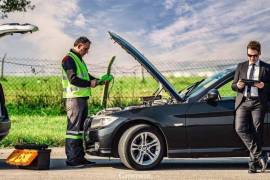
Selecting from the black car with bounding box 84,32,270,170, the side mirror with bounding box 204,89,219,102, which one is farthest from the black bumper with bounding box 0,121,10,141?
the side mirror with bounding box 204,89,219,102

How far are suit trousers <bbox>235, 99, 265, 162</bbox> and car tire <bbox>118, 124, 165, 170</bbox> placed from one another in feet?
3.66

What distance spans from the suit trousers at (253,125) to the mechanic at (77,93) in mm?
2096

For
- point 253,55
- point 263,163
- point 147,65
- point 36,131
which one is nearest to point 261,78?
point 253,55

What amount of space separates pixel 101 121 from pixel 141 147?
714 mm

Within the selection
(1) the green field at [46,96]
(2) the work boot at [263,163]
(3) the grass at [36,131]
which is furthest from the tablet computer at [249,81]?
(1) the green field at [46,96]

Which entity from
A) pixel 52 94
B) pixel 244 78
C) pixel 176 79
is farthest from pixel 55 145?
pixel 176 79

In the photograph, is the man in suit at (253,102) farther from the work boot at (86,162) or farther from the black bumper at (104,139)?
the work boot at (86,162)

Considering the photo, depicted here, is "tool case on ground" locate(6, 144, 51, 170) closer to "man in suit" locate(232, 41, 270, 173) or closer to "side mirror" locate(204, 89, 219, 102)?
"side mirror" locate(204, 89, 219, 102)

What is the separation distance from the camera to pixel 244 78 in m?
9.01

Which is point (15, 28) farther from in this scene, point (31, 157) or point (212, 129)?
point (212, 129)

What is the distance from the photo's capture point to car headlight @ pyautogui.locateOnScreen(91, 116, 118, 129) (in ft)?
31.0

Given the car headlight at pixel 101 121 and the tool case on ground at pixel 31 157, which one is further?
the tool case on ground at pixel 31 157

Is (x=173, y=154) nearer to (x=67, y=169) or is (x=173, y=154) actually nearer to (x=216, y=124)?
(x=216, y=124)

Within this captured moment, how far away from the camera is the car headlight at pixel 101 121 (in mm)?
9445
